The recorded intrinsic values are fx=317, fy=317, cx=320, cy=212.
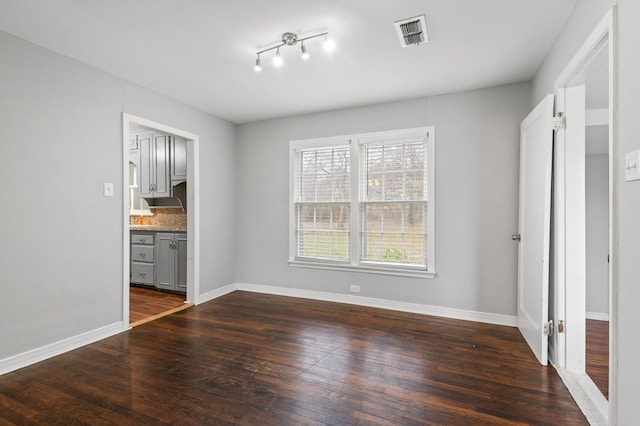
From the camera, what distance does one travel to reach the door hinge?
245cm

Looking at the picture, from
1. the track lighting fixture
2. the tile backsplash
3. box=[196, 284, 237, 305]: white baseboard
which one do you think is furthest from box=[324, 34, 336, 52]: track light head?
the tile backsplash

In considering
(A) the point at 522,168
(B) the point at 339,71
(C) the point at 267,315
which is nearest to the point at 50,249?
(C) the point at 267,315

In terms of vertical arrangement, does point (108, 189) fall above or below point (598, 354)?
above

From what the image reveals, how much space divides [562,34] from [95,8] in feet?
11.2

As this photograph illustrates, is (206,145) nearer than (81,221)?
No

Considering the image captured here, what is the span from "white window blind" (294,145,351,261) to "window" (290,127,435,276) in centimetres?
1

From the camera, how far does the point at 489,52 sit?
2807mm

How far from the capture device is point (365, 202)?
4199 mm

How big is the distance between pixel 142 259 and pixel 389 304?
391 cm

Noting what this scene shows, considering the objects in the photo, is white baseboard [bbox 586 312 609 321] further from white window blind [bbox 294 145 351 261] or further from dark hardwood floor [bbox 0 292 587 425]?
white window blind [bbox 294 145 351 261]

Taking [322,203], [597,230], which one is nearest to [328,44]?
[322,203]

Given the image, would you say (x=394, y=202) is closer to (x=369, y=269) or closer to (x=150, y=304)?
(x=369, y=269)

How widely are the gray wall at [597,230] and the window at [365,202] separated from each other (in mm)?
1871

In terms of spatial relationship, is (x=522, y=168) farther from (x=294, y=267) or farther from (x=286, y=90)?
(x=294, y=267)
